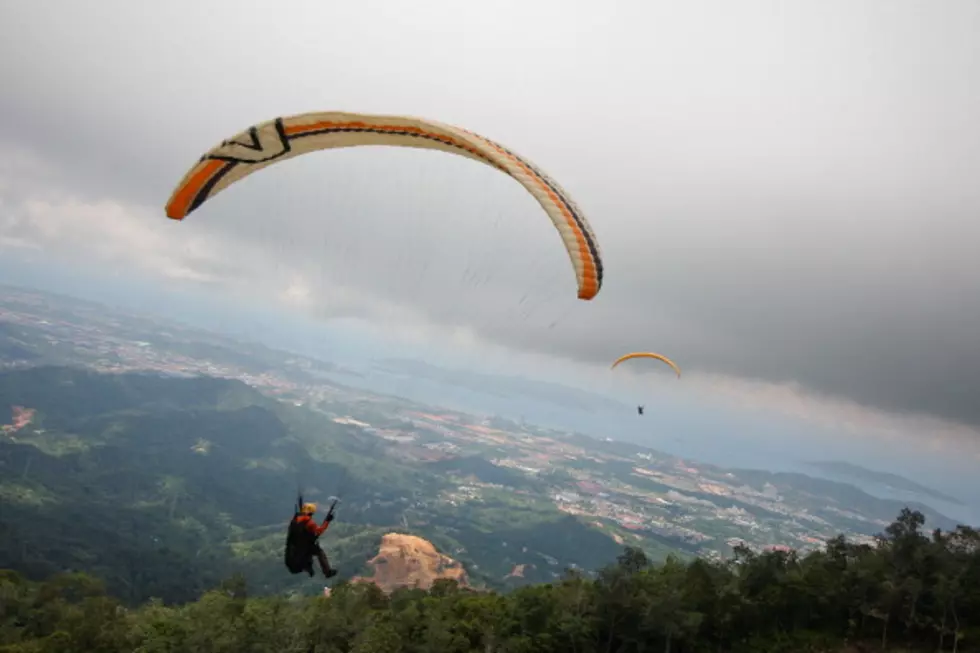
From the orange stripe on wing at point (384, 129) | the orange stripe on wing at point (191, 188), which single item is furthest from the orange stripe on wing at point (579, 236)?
the orange stripe on wing at point (191, 188)

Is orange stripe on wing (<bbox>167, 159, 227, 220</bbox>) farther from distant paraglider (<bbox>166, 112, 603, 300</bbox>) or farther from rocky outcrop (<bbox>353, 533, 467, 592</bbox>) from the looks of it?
rocky outcrop (<bbox>353, 533, 467, 592</bbox>)

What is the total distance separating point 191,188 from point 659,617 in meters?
34.6

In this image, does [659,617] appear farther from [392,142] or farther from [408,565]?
[408,565]

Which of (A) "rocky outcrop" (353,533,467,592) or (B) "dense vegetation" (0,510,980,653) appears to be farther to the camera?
(A) "rocky outcrop" (353,533,467,592)

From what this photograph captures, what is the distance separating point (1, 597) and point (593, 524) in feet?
550

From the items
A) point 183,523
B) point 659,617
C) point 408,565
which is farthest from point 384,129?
point 183,523

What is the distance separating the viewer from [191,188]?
494 inches

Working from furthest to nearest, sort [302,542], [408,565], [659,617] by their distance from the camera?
[408,565] < [659,617] < [302,542]

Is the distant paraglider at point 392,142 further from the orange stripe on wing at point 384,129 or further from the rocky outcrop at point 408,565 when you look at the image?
the rocky outcrop at point 408,565

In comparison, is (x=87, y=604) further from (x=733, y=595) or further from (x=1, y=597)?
(x=733, y=595)

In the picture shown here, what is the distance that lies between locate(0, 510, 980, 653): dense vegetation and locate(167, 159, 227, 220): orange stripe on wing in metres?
27.1

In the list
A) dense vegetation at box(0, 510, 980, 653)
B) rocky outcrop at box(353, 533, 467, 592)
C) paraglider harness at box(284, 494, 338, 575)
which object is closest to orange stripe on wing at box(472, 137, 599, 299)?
paraglider harness at box(284, 494, 338, 575)

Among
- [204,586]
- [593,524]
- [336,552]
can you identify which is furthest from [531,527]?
[204,586]

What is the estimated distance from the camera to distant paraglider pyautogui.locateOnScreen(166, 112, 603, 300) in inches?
447
